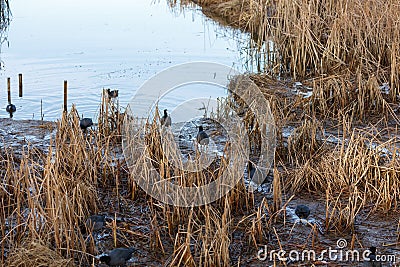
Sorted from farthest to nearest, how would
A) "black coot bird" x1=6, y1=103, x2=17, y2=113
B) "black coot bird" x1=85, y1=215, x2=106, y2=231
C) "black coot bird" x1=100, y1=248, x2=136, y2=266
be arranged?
"black coot bird" x1=6, y1=103, x2=17, y2=113, "black coot bird" x1=85, y1=215, x2=106, y2=231, "black coot bird" x1=100, y1=248, x2=136, y2=266

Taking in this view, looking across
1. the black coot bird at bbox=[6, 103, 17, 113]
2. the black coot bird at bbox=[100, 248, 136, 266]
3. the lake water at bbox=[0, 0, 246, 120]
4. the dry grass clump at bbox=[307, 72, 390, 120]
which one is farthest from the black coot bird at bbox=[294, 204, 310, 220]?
the black coot bird at bbox=[6, 103, 17, 113]

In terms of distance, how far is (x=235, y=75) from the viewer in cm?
891

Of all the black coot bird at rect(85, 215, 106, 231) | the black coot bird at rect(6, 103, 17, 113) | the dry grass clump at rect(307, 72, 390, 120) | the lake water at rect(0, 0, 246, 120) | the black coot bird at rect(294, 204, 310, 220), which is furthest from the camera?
the lake water at rect(0, 0, 246, 120)

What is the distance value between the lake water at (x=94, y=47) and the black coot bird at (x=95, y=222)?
12.1ft

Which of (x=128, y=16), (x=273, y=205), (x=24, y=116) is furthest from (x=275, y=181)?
(x=128, y=16)

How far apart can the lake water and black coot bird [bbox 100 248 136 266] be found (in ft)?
13.6

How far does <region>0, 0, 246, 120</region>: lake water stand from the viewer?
892cm

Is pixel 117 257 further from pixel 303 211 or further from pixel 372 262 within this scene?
pixel 372 262

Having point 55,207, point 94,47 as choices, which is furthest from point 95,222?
point 94,47

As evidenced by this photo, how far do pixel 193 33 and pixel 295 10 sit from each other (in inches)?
191

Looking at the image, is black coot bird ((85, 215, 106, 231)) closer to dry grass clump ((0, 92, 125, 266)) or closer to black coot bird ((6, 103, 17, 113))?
dry grass clump ((0, 92, 125, 266))

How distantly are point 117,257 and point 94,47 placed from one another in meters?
8.60

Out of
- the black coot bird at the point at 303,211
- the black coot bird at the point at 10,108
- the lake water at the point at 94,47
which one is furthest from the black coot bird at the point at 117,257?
the black coot bird at the point at 10,108

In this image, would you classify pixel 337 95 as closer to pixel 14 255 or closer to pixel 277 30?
pixel 277 30
